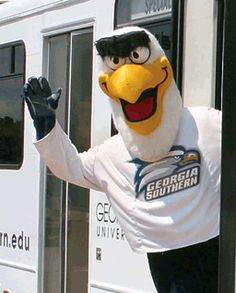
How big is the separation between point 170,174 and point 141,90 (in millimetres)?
385

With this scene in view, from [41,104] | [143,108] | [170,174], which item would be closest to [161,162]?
[170,174]

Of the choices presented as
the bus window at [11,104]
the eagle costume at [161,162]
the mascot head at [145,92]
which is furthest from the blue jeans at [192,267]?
the bus window at [11,104]

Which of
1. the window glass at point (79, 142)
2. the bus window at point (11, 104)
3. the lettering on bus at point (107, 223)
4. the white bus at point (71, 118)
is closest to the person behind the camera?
the white bus at point (71, 118)

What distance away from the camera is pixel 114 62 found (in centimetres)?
299

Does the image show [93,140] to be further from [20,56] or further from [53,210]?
[20,56]

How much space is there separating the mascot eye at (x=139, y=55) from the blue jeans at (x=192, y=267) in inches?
33.0

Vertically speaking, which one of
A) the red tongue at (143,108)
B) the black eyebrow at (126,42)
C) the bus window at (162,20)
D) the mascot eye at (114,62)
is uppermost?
the bus window at (162,20)

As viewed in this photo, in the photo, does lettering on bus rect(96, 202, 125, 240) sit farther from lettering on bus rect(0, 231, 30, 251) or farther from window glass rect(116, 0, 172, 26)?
window glass rect(116, 0, 172, 26)

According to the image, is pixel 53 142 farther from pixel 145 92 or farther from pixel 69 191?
pixel 69 191

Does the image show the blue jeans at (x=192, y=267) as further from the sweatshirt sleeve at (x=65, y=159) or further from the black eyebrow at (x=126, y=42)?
the black eyebrow at (x=126, y=42)

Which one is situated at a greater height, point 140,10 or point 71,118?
point 140,10

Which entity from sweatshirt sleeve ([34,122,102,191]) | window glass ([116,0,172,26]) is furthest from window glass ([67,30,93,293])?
sweatshirt sleeve ([34,122,102,191])

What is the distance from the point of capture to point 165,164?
297 cm

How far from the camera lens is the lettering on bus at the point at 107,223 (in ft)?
12.7
